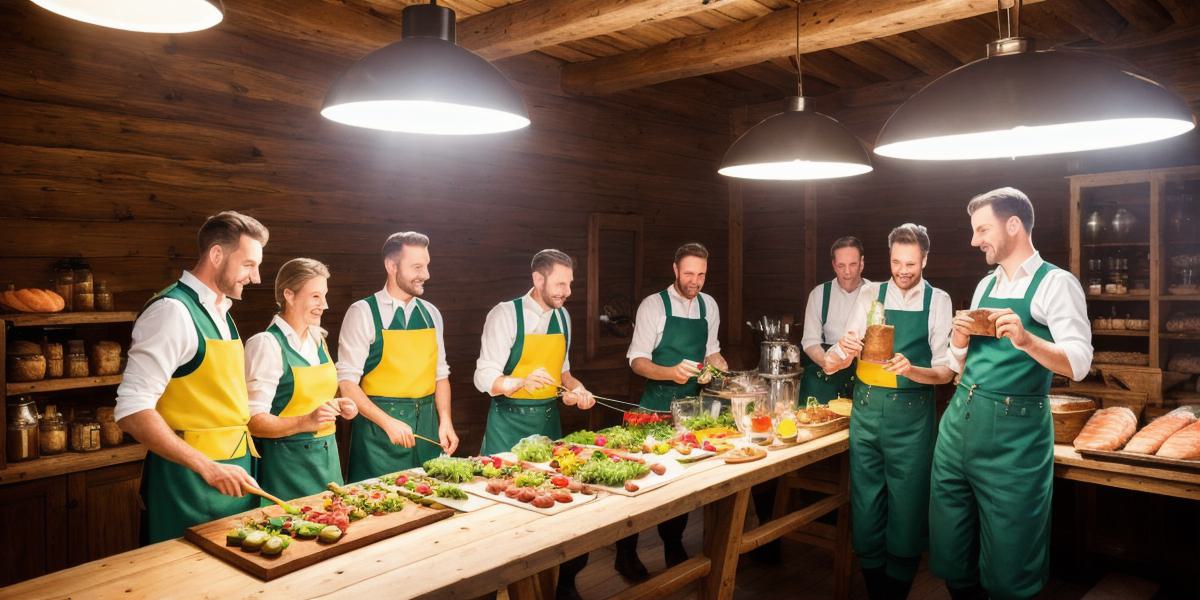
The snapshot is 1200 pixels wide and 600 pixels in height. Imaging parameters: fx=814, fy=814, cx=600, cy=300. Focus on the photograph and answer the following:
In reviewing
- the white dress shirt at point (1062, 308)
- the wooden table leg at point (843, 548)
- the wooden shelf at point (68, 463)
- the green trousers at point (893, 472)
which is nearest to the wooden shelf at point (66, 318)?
the wooden shelf at point (68, 463)

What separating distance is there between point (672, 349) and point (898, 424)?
56.6 inches

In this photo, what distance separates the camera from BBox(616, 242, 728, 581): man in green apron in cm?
488

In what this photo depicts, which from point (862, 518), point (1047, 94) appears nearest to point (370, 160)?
point (862, 518)

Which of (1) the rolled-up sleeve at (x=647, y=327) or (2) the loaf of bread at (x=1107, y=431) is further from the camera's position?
(1) the rolled-up sleeve at (x=647, y=327)

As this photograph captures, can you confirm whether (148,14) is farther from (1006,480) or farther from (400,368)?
(1006,480)

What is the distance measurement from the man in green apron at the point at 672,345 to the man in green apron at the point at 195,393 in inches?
96.6

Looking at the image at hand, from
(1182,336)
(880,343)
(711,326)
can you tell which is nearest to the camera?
(880,343)

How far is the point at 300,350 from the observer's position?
342 centimetres

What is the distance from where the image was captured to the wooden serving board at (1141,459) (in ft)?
12.0

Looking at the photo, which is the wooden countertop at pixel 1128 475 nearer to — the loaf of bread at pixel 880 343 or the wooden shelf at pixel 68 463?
the loaf of bread at pixel 880 343

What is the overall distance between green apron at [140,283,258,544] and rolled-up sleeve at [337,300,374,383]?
113 centimetres

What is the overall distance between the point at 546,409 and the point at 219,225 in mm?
1984

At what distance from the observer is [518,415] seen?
4.32 metres

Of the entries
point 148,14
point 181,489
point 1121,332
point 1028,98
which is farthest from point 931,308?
point 148,14
